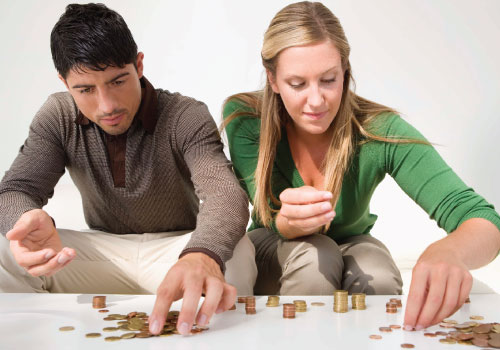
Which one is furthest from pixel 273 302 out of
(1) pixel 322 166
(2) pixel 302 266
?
(1) pixel 322 166

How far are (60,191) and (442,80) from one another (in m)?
2.03

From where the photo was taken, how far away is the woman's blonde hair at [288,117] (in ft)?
6.79

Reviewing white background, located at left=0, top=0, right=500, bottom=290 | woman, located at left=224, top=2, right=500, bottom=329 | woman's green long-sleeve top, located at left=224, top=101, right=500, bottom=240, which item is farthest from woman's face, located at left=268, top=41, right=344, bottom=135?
white background, located at left=0, top=0, right=500, bottom=290

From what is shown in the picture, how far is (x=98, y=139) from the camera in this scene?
2.28 m

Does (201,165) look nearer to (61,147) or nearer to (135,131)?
(135,131)

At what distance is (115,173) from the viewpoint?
2311 mm

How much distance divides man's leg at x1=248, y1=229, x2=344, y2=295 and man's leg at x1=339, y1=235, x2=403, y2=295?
5 cm

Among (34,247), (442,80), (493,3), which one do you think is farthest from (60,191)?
(493,3)

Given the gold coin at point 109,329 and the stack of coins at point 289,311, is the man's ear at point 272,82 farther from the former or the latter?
the gold coin at point 109,329

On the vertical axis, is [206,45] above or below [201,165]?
above

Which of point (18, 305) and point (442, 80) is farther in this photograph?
point (442, 80)

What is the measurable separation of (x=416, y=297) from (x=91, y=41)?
1204mm

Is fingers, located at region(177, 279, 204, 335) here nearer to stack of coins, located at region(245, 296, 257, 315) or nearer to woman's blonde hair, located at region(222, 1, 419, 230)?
stack of coins, located at region(245, 296, 257, 315)

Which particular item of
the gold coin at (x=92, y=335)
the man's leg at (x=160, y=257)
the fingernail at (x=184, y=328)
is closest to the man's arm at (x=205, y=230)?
the fingernail at (x=184, y=328)
